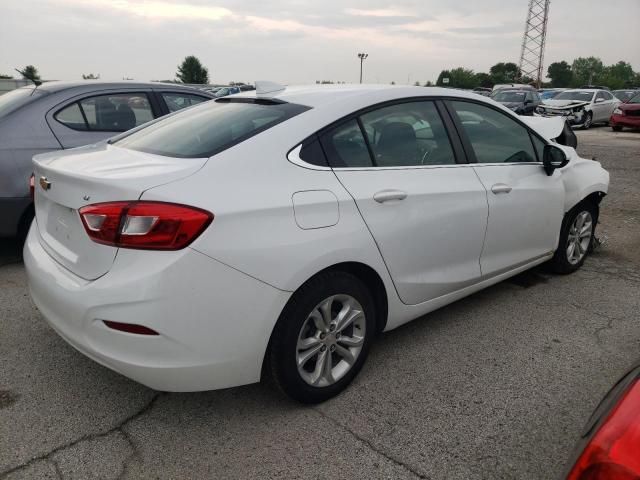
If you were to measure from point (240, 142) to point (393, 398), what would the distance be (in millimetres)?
1509

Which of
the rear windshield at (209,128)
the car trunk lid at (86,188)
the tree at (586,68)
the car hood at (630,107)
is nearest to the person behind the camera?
the car trunk lid at (86,188)

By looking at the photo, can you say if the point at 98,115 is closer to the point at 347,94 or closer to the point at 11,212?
the point at 11,212

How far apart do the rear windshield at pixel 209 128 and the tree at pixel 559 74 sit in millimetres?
118932

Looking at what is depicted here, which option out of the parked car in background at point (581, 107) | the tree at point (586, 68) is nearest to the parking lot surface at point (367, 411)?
the parked car in background at point (581, 107)

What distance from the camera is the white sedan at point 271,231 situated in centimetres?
205

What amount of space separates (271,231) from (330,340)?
70 centimetres

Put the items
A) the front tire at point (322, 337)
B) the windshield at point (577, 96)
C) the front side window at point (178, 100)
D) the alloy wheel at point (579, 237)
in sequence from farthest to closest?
the windshield at point (577, 96), the front side window at point (178, 100), the alloy wheel at point (579, 237), the front tire at point (322, 337)

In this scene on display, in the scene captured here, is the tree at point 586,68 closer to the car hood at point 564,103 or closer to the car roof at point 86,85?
the car hood at point 564,103

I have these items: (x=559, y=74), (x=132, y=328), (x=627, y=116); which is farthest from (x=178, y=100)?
(x=559, y=74)

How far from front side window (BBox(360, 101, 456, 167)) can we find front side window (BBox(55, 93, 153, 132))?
2.99m

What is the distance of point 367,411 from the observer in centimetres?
255

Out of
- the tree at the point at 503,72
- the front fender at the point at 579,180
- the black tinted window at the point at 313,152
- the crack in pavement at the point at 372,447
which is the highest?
the tree at the point at 503,72

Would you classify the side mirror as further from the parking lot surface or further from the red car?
the red car

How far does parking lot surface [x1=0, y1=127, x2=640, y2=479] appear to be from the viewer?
219 centimetres
